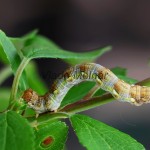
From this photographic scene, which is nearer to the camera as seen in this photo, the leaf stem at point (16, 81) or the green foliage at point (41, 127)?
the green foliage at point (41, 127)

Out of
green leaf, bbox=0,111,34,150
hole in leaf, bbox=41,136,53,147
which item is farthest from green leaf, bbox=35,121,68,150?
green leaf, bbox=0,111,34,150

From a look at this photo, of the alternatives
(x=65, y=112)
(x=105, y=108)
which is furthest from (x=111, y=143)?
(x=105, y=108)

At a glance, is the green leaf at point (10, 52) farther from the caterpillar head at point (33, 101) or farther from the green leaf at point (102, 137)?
the green leaf at point (102, 137)

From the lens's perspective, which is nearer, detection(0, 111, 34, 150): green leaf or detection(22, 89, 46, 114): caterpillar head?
detection(0, 111, 34, 150): green leaf

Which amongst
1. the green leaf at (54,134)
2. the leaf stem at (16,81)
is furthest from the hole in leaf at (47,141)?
the leaf stem at (16,81)

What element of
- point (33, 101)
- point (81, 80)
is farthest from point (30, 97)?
point (81, 80)

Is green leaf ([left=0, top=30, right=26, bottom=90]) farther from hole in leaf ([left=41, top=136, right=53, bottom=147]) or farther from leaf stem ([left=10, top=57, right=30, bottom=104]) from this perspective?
hole in leaf ([left=41, top=136, right=53, bottom=147])

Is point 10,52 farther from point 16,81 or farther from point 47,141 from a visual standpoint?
point 47,141
